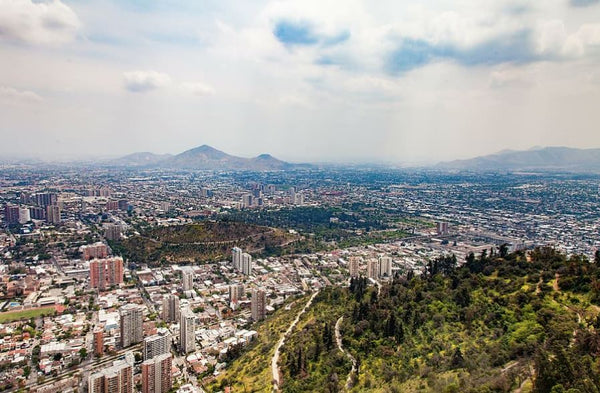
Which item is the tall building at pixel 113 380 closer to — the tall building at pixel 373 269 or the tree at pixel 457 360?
the tree at pixel 457 360

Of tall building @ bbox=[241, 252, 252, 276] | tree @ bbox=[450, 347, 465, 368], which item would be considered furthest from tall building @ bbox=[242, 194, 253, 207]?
tree @ bbox=[450, 347, 465, 368]

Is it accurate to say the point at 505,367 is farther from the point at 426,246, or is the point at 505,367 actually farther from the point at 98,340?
the point at 426,246

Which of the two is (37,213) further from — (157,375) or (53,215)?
(157,375)

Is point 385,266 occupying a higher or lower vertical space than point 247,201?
lower

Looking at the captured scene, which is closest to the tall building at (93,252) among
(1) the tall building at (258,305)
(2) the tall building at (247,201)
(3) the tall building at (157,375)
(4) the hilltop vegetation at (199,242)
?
(4) the hilltop vegetation at (199,242)

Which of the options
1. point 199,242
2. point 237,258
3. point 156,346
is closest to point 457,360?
point 156,346

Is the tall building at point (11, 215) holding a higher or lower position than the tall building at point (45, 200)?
lower
